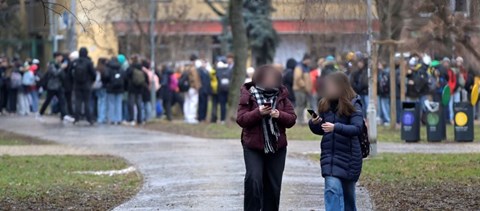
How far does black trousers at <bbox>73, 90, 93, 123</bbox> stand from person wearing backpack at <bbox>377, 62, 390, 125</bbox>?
732cm

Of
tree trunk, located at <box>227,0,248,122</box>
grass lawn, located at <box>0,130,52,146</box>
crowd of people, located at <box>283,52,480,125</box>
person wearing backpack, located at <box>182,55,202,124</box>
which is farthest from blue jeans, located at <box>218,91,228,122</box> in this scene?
grass lawn, located at <box>0,130,52,146</box>

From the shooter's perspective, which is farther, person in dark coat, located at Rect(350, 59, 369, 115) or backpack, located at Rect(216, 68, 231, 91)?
backpack, located at Rect(216, 68, 231, 91)

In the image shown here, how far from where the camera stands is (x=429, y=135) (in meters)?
22.6

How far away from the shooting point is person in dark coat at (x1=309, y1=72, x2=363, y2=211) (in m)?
10.4

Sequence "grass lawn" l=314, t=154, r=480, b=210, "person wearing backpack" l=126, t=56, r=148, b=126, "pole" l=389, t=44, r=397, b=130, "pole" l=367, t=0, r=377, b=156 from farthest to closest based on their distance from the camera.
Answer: "person wearing backpack" l=126, t=56, r=148, b=126, "pole" l=389, t=44, r=397, b=130, "pole" l=367, t=0, r=377, b=156, "grass lawn" l=314, t=154, r=480, b=210

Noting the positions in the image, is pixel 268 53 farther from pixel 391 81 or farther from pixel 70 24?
pixel 391 81

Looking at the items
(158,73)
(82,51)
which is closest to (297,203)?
(82,51)

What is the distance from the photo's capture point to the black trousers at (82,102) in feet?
93.1

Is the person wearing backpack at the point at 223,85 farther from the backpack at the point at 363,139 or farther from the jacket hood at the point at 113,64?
the backpack at the point at 363,139

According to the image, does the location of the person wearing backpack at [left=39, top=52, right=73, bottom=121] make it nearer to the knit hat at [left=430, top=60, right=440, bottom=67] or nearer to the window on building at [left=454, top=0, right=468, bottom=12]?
the knit hat at [left=430, top=60, right=440, bottom=67]

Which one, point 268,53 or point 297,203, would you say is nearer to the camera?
point 297,203

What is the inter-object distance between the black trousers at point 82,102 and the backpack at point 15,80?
5.86 m

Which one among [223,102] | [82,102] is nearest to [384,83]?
[223,102]

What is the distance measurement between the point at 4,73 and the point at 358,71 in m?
12.9
